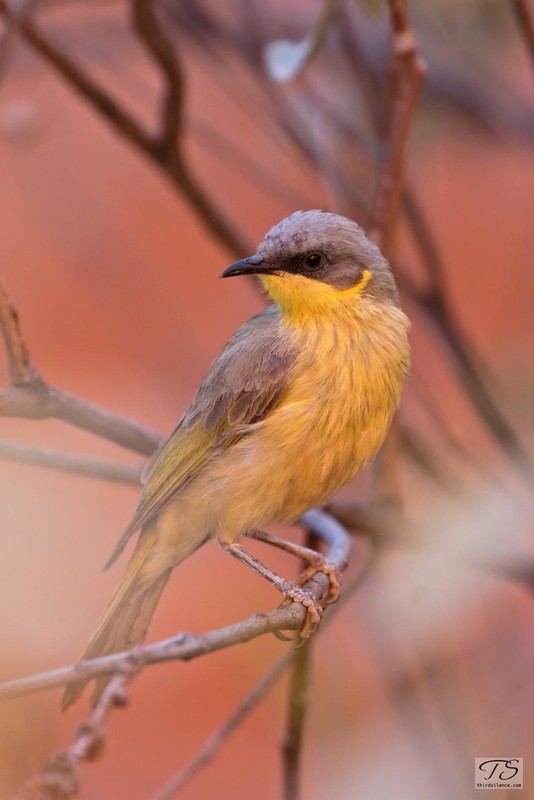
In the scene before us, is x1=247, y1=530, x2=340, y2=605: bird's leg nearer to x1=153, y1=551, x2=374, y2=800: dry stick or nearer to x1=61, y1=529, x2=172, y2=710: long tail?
x1=153, y1=551, x2=374, y2=800: dry stick

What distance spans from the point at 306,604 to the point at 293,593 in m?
0.08

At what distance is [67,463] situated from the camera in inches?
86.7

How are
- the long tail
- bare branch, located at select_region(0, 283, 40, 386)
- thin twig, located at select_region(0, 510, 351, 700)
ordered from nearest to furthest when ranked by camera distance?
thin twig, located at select_region(0, 510, 351, 700)
bare branch, located at select_region(0, 283, 40, 386)
the long tail

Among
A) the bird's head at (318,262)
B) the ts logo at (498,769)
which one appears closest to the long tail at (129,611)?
the bird's head at (318,262)

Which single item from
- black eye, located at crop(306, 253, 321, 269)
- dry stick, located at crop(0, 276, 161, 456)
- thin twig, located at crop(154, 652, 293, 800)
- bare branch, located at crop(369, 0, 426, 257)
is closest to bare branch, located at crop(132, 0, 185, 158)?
bare branch, located at crop(369, 0, 426, 257)

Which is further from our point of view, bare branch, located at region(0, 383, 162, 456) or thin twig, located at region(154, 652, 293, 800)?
thin twig, located at region(154, 652, 293, 800)

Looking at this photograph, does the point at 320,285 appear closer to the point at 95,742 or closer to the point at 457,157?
the point at 95,742

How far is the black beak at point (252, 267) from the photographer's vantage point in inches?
83.4

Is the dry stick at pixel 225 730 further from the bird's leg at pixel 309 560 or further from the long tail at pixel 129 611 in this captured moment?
the long tail at pixel 129 611

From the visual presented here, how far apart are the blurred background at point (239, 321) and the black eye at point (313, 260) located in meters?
0.54

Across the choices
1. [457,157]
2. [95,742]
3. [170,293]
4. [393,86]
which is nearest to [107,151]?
[170,293]

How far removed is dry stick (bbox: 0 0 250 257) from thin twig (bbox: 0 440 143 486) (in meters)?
0.81

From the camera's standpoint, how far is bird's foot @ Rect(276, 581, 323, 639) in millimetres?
2135

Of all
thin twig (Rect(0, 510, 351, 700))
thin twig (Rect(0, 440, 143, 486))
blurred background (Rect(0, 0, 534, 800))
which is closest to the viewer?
thin twig (Rect(0, 510, 351, 700))
